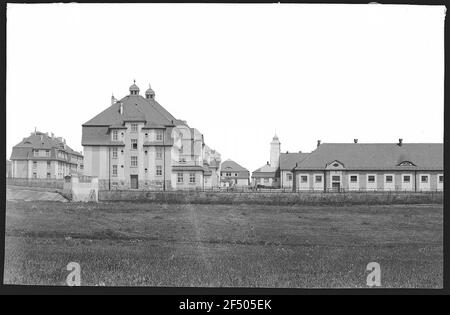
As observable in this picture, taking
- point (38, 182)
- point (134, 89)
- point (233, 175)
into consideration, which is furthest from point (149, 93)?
point (38, 182)

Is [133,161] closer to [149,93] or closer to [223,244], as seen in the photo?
[149,93]

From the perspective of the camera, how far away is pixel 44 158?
295 inches

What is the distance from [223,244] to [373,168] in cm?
394

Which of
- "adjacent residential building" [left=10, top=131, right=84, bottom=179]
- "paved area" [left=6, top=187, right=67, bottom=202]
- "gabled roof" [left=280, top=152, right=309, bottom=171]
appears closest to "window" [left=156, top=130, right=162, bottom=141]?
"adjacent residential building" [left=10, top=131, right=84, bottom=179]

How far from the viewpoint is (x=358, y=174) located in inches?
435

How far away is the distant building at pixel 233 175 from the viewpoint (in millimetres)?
7926

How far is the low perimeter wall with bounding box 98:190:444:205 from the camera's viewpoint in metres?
8.05

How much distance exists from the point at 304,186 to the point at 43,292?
19.4 feet

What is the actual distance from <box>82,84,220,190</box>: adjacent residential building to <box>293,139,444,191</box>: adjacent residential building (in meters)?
2.13

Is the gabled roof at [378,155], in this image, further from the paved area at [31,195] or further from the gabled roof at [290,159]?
the paved area at [31,195]

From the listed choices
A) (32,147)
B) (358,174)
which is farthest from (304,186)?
(32,147)

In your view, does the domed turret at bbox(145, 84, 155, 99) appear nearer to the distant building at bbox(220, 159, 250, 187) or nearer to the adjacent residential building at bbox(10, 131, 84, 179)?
the adjacent residential building at bbox(10, 131, 84, 179)
